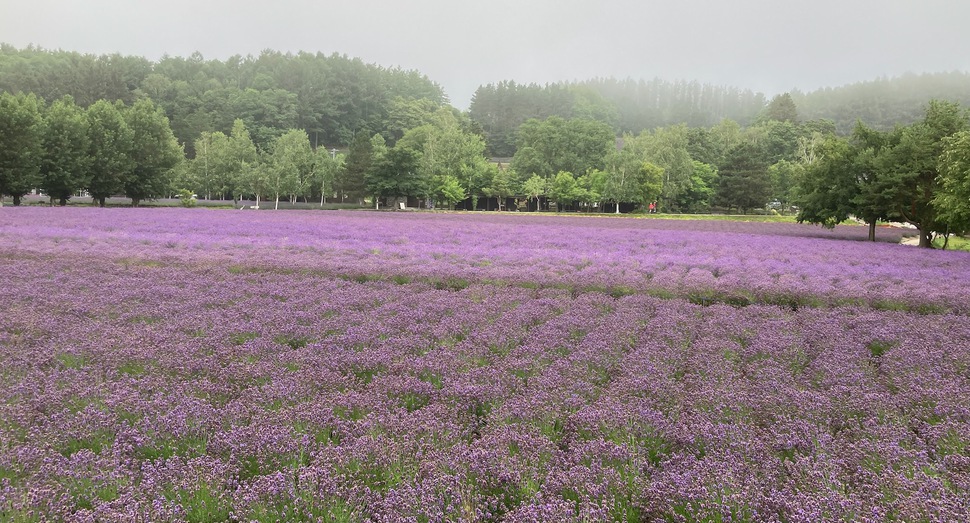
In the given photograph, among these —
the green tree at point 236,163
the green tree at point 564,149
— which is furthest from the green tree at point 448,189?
the green tree at point 236,163

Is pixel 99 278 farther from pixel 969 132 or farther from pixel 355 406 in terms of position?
pixel 969 132

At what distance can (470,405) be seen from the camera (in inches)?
198

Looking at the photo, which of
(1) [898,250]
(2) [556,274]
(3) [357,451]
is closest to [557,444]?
(3) [357,451]

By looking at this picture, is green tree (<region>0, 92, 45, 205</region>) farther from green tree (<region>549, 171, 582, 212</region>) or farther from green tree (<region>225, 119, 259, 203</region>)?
green tree (<region>549, 171, 582, 212</region>)

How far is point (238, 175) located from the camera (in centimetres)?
7225

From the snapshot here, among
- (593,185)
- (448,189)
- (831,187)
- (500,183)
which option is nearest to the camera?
(831,187)

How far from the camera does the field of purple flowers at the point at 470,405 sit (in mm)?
3406

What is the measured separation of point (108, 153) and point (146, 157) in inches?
171

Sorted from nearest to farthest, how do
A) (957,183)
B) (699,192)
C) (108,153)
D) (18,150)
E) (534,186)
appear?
(957,183), (18,150), (108,153), (534,186), (699,192)

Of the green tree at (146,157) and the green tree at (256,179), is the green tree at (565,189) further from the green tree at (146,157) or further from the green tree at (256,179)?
the green tree at (146,157)

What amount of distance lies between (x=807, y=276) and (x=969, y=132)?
14356 millimetres

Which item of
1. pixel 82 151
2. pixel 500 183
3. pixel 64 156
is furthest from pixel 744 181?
pixel 64 156

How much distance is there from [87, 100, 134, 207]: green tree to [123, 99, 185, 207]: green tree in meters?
0.60

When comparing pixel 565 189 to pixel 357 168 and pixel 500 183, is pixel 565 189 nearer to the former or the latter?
pixel 500 183
